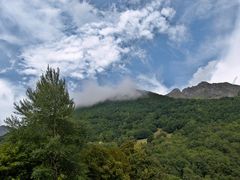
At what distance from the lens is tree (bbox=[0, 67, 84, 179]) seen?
1802 inches

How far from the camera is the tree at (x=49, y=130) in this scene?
150 ft

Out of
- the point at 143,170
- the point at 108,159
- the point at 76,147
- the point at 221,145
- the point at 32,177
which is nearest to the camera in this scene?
the point at 32,177

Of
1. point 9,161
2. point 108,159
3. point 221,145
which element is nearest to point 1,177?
point 9,161

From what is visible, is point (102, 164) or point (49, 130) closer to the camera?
point (49, 130)

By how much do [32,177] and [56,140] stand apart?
440cm

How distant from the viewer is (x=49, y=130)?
46.7 metres

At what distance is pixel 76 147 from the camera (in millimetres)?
47406

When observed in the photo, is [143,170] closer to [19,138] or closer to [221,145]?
[19,138]

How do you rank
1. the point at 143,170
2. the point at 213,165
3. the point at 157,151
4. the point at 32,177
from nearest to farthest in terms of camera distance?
the point at 32,177, the point at 143,170, the point at 213,165, the point at 157,151

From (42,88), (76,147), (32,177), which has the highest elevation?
(42,88)

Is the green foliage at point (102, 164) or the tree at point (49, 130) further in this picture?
the green foliage at point (102, 164)

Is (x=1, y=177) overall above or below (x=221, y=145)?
below

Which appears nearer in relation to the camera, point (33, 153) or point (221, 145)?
point (33, 153)

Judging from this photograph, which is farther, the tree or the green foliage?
the green foliage
